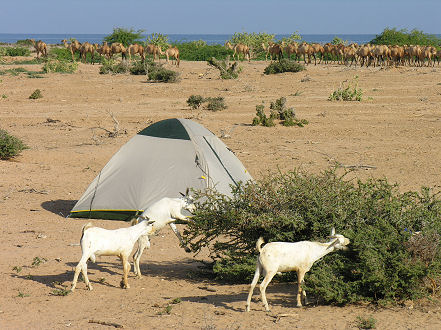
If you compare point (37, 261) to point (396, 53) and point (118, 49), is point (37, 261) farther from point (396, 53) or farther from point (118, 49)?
point (396, 53)

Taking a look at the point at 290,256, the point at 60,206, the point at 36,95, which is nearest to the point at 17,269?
the point at 290,256

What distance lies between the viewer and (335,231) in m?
7.27

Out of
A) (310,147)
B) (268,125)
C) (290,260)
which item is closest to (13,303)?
(290,260)

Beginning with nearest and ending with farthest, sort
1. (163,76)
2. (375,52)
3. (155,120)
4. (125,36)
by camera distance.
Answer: (155,120) → (163,76) → (375,52) → (125,36)

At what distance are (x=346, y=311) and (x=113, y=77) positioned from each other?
2724 centimetres

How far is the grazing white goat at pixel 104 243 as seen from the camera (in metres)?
7.34

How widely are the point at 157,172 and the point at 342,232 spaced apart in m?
4.66

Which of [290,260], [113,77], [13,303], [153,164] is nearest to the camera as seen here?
[290,260]

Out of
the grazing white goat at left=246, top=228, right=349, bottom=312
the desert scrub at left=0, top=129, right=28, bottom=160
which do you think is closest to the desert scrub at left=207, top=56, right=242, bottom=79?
the desert scrub at left=0, top=129, right=28, bottom=160

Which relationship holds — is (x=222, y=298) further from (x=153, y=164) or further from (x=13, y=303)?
(x=153, y=164)

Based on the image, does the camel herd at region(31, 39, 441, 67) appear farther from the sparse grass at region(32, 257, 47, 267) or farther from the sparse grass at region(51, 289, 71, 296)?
the sparse grass at region(51, 289, 71, 296)

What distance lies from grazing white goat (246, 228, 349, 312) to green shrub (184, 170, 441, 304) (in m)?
0.19

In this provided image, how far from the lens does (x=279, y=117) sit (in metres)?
20.6

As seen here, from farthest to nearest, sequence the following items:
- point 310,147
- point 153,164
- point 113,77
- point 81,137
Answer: point 113,77, point 81,137, point 310,147, point 153,164
